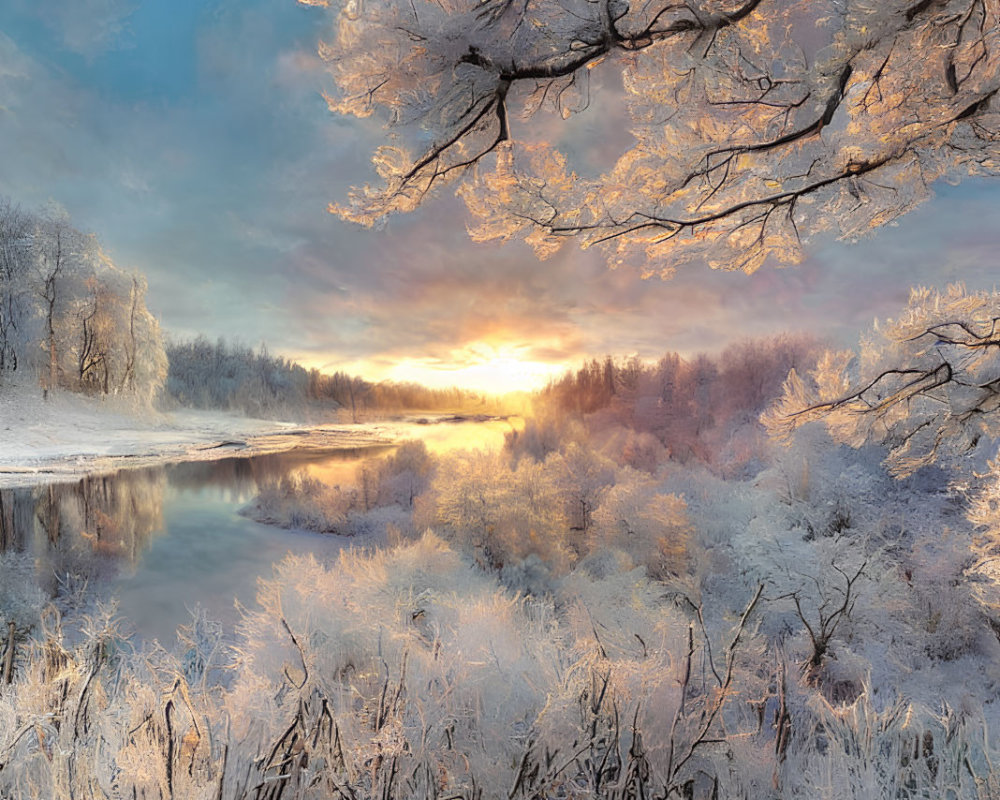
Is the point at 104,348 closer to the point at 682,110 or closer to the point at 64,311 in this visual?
the point at 64,311

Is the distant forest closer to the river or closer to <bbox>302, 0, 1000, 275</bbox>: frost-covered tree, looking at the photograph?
the river

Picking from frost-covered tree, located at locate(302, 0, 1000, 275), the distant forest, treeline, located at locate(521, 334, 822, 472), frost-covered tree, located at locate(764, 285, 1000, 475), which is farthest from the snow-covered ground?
treeline, located at locate(521, 334, 822, 472)

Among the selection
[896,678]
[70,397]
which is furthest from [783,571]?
[70,397]

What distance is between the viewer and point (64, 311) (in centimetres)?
861

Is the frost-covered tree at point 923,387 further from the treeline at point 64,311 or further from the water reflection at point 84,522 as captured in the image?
the water reflection at point 84,522

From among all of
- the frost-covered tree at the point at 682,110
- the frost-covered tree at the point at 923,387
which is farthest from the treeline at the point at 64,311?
the frost-covered tree at the point at 923,387

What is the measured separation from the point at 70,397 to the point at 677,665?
1053cm

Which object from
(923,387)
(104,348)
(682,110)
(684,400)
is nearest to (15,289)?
(104,348)

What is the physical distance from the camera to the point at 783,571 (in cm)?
1170

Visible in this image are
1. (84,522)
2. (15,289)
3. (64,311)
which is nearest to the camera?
(15,289)

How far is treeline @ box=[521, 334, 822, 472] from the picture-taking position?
22078 millimetres

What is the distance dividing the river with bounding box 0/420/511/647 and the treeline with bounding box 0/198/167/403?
2.16 metres

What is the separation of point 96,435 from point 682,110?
10884 millimetres

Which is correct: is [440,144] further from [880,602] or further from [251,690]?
[880,602]
